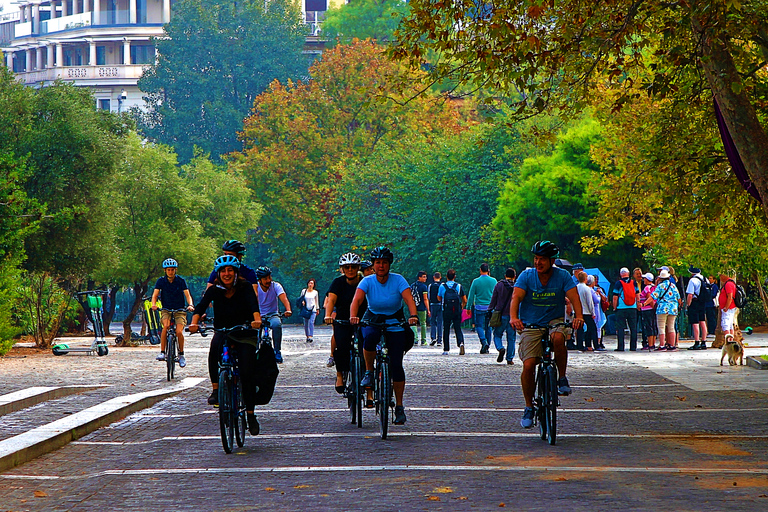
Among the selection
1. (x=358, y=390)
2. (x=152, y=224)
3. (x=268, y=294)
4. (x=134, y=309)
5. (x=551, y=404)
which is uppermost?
(x=152, y=224)

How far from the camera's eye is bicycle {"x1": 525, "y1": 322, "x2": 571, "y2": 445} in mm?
10477

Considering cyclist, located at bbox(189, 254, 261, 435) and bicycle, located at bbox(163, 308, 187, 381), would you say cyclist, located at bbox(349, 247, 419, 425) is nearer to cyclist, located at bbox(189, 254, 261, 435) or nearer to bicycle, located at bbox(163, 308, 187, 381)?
cyclist, located at bbox(189, 254, 261, 435)

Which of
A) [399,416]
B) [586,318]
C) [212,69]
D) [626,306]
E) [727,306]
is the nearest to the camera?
[399,416]

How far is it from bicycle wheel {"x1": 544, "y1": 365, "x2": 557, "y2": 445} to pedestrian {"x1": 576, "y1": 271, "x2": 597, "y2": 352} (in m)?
14.2

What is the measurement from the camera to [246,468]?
364 inches

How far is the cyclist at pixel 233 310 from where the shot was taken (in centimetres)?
1058

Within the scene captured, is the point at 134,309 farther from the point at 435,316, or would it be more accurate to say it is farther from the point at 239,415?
the point at 239,415

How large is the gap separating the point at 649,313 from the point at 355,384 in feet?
52.8

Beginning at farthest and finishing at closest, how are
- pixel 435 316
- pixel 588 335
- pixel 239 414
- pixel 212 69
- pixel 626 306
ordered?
pixel 212 69, pixel 435 316, pixel 588 335, pixel 626 306, pixel 239 414

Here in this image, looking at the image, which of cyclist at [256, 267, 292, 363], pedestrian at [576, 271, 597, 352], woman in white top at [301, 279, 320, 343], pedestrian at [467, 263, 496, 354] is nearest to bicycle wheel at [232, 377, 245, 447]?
cyclist at [256, 267, 292, 363]

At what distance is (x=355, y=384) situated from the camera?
1191 cm

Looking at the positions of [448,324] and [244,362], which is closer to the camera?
[244,362]

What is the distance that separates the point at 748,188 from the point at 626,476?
8.21 metres

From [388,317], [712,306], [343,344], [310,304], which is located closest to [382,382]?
[388,317]
